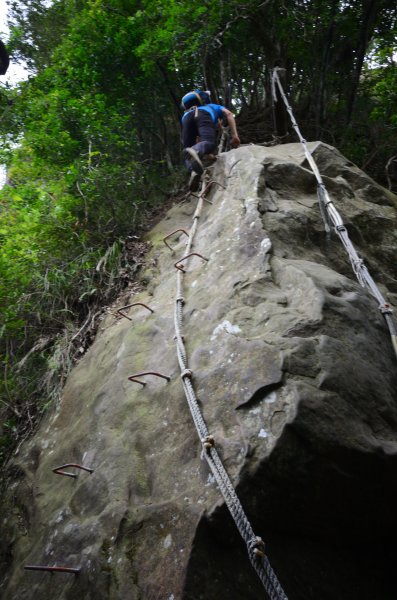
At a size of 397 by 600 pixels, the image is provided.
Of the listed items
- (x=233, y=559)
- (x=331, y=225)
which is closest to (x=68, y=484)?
(x=233, y=559)

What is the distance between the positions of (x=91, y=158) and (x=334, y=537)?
5229 millimetres

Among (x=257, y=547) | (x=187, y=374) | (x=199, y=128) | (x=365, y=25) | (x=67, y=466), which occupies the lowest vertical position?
(x=67, y=466)

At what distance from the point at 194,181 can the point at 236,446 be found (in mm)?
3859

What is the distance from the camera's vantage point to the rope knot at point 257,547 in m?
1.54

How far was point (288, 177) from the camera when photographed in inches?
158

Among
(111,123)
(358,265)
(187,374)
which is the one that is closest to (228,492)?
(187,374)

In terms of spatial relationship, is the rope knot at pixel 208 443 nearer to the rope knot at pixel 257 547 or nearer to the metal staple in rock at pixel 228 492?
the metal staple in rock at pixel 228 492

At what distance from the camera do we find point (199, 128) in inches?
210

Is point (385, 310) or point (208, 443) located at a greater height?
point (385, 310)

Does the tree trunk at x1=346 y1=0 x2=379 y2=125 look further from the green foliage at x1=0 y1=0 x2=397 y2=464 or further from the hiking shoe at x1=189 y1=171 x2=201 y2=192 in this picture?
the hiking shoe at x1=189 y1=171 x2=201 y2=192

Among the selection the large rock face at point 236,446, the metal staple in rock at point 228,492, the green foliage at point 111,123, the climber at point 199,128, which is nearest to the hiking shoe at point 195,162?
the climber at point 199,128

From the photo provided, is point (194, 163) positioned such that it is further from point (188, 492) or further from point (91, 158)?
point (188, 492)

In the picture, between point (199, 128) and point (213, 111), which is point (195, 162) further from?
point (213, 111)

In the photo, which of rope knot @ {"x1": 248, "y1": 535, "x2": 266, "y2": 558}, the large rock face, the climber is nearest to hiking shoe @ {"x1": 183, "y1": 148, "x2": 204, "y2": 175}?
the climber
